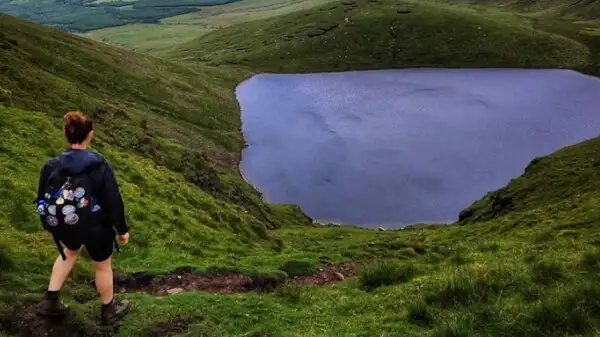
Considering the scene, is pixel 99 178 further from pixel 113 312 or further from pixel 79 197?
pixel 113 312

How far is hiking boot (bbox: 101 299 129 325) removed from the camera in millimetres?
12602

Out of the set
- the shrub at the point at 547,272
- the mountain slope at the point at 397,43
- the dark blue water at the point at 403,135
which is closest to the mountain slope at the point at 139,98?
the dark blue water at the point at 403,135

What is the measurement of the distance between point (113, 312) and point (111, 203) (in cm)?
309

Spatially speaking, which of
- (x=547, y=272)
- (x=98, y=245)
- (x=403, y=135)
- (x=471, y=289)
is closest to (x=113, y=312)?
(x=98, y=245)

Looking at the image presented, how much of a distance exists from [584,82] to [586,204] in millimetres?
109269

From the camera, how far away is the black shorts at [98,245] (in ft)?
38.4

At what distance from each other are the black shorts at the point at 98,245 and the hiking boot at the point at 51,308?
135 centimetres

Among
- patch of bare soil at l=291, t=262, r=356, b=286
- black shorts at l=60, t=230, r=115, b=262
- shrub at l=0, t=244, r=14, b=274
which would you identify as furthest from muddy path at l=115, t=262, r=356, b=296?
black shorts at l=60, t=230, r=115, b=262

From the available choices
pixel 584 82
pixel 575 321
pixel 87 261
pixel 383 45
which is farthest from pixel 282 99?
pixel 575 321

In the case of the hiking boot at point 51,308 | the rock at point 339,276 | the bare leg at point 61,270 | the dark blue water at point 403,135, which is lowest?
the dark blue water at point 403,135

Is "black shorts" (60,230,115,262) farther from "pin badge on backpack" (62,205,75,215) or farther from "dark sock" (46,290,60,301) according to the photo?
"dark sock" (46,290,60,301)

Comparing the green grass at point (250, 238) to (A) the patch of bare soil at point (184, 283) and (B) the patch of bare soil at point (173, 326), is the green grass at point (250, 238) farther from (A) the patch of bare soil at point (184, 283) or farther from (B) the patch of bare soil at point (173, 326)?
(A) the patch of bare soil at point (184, 283)

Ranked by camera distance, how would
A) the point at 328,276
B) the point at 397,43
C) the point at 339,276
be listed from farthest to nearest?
the point at 397,43 → the point at 328,276 → the point at 339,276

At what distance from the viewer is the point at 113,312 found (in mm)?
12820
